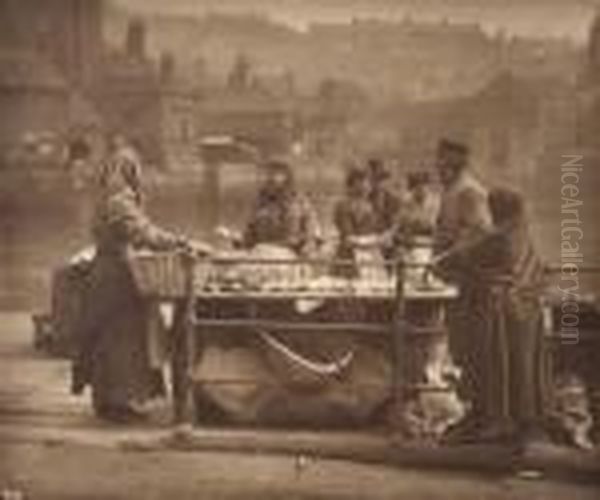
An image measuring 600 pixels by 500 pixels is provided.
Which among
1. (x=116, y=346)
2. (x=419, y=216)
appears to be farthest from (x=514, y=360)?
(x=116, y=346)

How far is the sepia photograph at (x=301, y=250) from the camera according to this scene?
6652 millimetres

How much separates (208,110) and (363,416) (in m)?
1.21

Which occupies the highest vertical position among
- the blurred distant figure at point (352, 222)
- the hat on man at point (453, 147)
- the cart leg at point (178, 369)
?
the hat on man at point (453, 147)

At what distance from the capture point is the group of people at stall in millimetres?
6637

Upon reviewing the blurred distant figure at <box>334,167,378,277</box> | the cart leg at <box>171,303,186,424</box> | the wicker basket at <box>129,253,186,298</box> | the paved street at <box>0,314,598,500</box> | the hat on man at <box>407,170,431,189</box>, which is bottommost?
the paved street at <box>0,314,598,500</box>

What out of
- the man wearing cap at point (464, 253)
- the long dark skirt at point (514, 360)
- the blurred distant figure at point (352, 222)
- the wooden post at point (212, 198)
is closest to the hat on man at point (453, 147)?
the man wearing cap at point (464, 253)

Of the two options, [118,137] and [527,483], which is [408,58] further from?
[527,483]

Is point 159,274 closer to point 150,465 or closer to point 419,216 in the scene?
point 150,465

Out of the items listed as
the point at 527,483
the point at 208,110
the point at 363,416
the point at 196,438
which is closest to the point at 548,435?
the point at 527,483

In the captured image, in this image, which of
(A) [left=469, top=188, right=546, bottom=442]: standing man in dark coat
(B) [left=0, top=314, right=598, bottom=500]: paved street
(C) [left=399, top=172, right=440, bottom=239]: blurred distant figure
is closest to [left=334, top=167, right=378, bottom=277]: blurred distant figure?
(C) [left=399, top=172, right=440, bottom=239]: blurred distant figure

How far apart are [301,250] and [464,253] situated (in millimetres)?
569

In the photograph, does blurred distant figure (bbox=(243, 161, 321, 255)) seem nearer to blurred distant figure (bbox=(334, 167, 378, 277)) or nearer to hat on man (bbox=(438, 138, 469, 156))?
blurred distant figure (bbox=(334, 167, 378, 277))

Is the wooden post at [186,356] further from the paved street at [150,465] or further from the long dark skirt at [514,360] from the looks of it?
the long dark skirt at [514,360]

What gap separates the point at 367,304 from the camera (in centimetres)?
666
